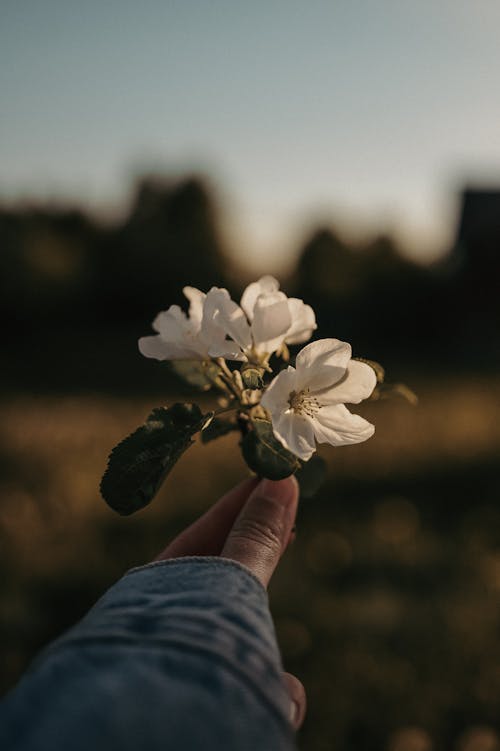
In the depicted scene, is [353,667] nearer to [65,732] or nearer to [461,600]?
[461,600]

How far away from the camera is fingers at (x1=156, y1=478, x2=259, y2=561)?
4.34 ft

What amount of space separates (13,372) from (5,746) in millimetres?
12225

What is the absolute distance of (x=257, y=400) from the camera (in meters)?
1.22

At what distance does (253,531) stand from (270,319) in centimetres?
39

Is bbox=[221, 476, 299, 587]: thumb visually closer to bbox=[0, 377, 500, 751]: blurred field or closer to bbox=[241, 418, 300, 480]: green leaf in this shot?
bbox=[241, 418, 300, 480]: green leaf

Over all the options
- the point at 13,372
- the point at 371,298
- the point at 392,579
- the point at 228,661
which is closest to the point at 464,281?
the point at 371,298

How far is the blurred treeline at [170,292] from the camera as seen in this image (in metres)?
15.2

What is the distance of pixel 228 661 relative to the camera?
74 centimetres

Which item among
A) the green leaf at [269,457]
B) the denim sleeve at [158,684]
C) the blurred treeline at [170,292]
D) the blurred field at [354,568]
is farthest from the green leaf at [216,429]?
the blurred treeline at [170,292]

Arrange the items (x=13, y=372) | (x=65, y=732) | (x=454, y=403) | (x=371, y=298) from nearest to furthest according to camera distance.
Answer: (x=65, y=732) < (x=454, y=403) < (x=13, y=372) < (x=371, y=298)

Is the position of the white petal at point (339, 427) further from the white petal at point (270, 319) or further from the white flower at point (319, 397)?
the white petal at point (270, 319)

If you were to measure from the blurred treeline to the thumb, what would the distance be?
1219 centimetres

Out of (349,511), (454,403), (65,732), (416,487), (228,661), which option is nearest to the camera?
(65,732)

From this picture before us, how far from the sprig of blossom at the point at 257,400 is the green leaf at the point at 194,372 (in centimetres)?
3
